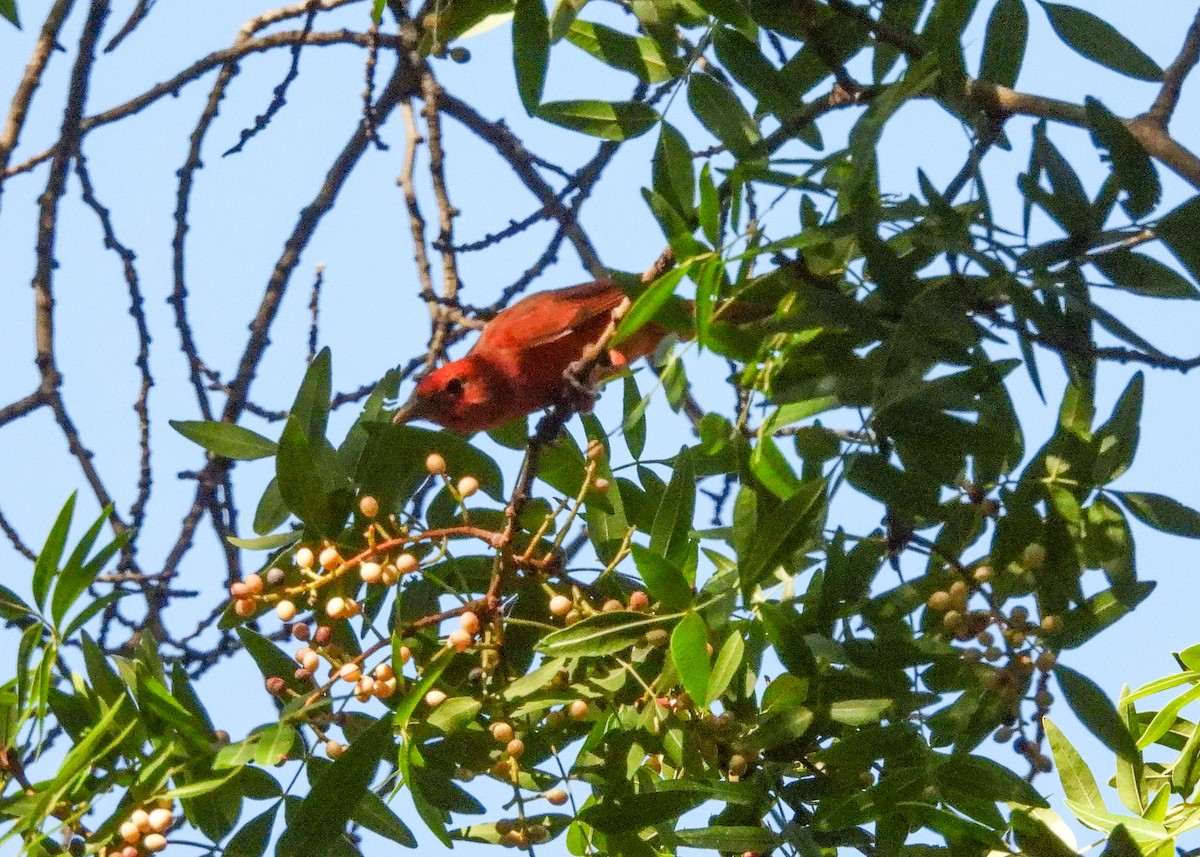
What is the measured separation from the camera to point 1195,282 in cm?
198

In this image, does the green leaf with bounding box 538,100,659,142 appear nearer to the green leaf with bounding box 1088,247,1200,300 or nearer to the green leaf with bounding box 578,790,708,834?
the green leaf with bounding box 1088,247,1200,300

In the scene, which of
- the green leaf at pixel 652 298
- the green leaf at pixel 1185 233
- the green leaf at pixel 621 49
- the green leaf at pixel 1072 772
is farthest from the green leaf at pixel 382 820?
the green leaf at pixel 1185 233

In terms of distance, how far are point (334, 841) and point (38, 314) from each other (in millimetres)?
3039

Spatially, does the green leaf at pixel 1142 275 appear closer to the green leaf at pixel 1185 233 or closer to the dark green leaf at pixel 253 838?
the green leaf at pixel 1185 233

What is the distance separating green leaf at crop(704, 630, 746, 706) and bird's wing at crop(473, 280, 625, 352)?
262cm

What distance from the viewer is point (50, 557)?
2.10 metres

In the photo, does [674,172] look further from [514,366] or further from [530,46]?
[514,366]

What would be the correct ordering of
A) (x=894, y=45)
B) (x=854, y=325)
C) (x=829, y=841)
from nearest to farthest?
(x=854, y=325)
(x=829, y=841)
(x=894, y=45)

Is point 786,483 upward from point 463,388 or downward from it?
downward

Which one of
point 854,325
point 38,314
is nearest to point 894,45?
point 854,325

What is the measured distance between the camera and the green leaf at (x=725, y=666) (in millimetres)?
1951

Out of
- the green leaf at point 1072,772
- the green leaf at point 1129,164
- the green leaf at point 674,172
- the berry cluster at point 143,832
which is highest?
the green leaf at point 674,172

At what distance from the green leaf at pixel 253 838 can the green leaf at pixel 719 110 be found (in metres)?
1.36

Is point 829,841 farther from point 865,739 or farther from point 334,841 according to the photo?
point 334,841
